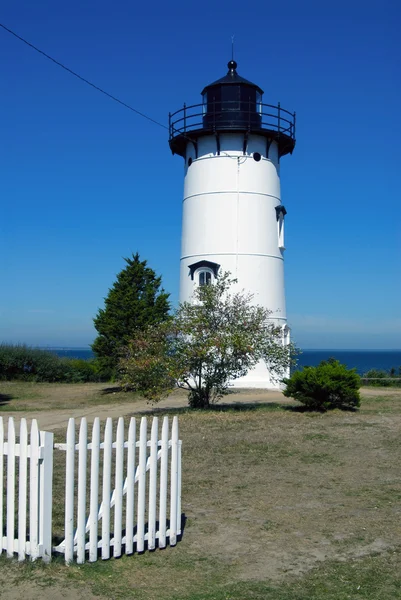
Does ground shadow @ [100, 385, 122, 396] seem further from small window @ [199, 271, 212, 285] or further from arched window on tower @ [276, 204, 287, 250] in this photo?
arched window on tower @ [276, 204, 287, 250]

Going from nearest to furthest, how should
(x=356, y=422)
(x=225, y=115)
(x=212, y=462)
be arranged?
1. (x=212, y=462)
2. (x=356, y=422)
3. (x=225, y=115)

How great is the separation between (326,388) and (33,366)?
18.7m

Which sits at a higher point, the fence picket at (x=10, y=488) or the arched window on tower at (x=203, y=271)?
the arched window on tower at (x=203, y=271)

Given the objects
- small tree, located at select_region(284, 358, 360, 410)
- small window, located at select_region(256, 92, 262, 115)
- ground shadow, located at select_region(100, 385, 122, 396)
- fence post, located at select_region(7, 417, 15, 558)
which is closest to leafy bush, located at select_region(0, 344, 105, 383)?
ground shadow, located at select_region(100, 385, 122, 396)

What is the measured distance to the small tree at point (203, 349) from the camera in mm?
17078

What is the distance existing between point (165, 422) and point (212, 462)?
4.36 metres

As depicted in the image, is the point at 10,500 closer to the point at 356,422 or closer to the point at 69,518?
the point at 69,518

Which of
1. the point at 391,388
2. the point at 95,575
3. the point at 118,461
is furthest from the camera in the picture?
the point at 391,388

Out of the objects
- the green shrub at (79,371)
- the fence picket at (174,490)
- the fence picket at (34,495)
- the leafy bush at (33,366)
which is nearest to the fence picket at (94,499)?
the fence picket at (34,495)

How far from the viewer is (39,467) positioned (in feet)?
19.6

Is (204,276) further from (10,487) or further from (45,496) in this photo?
(45,496)

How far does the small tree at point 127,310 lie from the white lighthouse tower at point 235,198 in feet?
6.00

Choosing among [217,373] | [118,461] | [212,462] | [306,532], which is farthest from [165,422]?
[217,373]

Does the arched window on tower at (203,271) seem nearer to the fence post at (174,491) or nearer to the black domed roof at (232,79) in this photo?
the black domed roof at (232,79)
